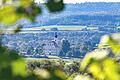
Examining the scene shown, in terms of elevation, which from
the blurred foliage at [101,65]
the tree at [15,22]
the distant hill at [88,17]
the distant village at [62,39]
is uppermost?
the tree at [15,22]

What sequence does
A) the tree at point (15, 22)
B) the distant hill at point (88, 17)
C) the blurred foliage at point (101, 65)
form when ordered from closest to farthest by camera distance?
the tree at point (15, 22), the blurred foliage at point (101, 65), the distant hill at point (88, 17)

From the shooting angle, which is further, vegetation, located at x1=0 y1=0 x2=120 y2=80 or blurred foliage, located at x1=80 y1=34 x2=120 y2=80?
blurred foliage, located at x1=80 y1=34 x2=120 y2=80

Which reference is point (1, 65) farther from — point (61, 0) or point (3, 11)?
point (61, 0)

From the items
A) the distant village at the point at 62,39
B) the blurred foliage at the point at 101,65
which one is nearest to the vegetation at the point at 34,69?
the blurred foliage at the point at 101,65

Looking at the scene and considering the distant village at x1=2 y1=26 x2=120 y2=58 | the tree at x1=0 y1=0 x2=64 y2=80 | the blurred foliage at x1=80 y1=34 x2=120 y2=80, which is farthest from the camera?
the distant village at x1=2 y1=26 x2=120 y2=58

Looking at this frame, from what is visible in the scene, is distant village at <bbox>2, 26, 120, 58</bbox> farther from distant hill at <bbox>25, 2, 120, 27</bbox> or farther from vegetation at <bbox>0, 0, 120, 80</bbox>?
vegetation at <bbox>0, 0, 120, 80</bbox>

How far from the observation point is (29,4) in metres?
0.53

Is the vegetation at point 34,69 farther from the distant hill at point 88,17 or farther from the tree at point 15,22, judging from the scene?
the distant hill at point 88,17

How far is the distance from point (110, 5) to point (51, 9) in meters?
148

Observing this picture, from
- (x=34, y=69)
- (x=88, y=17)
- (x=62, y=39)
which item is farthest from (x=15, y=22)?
(x=88, y=17)

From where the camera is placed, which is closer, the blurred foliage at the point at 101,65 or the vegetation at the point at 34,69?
the vegetation at the point at 34,69

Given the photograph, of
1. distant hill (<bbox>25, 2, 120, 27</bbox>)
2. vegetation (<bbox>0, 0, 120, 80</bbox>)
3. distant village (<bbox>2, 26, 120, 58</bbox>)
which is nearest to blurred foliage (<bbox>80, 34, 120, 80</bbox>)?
vegetation (<bbox>0, 0, 120, 80</bbox>)

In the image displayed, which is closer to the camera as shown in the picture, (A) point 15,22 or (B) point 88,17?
(A) point 15,22

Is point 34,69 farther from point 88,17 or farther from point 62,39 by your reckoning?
point 88,17
